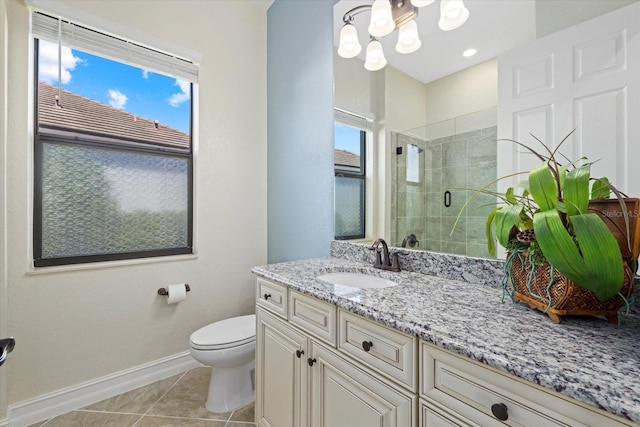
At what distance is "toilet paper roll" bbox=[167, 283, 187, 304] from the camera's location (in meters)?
1.92

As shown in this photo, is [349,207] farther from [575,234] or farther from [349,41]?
[575,234]

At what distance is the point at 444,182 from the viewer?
122 cm

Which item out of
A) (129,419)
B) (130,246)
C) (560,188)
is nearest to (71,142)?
(130,246)

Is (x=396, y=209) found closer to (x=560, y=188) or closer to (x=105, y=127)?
(x=560, y=188)

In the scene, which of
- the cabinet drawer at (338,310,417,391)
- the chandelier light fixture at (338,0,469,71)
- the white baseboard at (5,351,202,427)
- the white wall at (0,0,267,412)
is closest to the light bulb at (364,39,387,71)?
the chandelier light fixture at (338,0,469,71)

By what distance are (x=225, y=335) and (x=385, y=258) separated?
3.61 feet

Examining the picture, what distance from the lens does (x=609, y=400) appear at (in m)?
0.43

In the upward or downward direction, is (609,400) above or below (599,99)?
below

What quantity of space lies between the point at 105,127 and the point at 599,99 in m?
2.44

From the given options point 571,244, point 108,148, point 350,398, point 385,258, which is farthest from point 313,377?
point 108,148

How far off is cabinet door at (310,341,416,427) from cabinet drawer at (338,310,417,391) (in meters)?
0.04

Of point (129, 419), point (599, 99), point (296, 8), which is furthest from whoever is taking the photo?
point (296, 8)

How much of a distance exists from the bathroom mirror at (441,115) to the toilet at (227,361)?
41.1 inches

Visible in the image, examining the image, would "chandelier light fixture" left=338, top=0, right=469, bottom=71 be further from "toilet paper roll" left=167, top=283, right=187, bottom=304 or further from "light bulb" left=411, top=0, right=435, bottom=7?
"toilet paper roll" left=167, top=283, right=187, bottom=304
